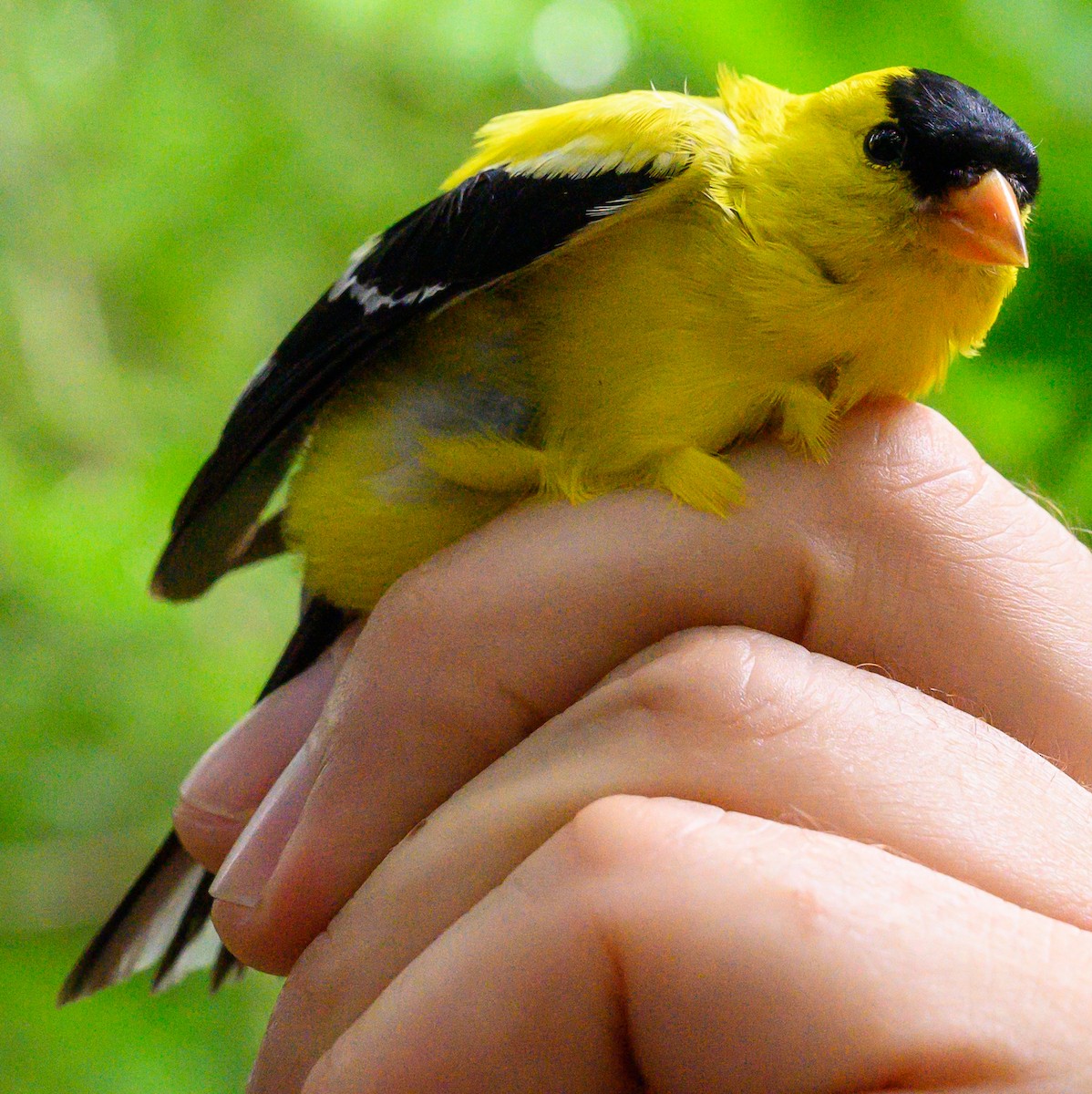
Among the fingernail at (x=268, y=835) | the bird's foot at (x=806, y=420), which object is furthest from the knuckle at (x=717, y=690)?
the fingernail at (x=268, y=835)

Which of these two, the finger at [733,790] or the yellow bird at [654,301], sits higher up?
the yellow bird at [654,301]

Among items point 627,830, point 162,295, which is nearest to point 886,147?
point 627,830

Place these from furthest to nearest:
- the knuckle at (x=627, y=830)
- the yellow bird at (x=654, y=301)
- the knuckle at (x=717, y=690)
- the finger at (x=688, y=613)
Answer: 1. the yellow bird at (x=654, y=301)
2. the finger at (x=688, y=613)
3. the knuckle at (x=717, y=690)
4. the knuckle at (x=627, y=830)

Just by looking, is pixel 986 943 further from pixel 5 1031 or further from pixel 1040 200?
pixel 5 1031

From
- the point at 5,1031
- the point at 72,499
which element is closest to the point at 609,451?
the point at 72,499

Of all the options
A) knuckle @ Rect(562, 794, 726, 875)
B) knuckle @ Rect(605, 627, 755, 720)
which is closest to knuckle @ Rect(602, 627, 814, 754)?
knuckle @ Rect(605, 627, 755, 720)

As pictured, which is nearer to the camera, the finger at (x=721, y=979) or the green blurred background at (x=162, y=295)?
the finger at (x=721, y=979)

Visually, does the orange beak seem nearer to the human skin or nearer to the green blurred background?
the human skin

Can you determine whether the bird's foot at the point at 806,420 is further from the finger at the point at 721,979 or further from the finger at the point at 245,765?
the finger at the point at 245,765
